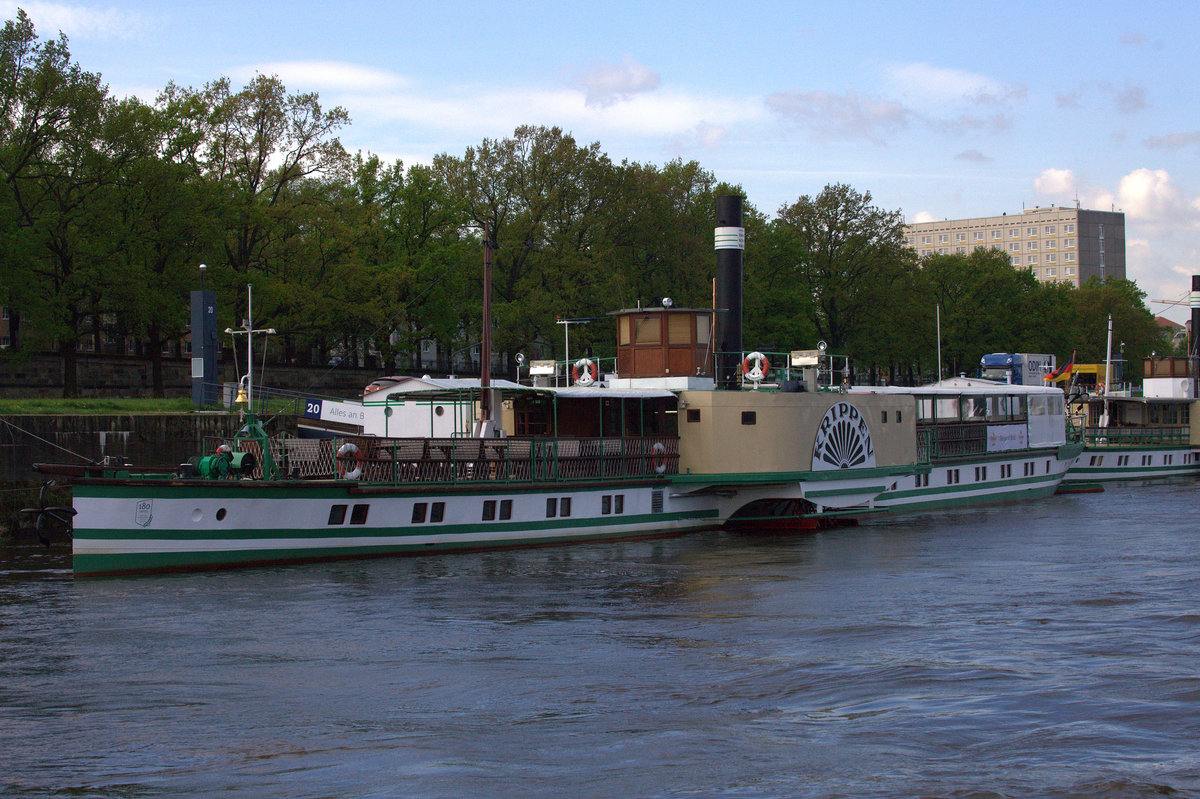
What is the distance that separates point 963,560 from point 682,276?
40.5 meters

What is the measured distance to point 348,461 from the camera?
24.0 m

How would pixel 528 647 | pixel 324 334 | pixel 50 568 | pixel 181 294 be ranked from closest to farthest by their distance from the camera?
pixel 528 647 → pixel 50 568 → pixel 181 294 → pixel 324 334

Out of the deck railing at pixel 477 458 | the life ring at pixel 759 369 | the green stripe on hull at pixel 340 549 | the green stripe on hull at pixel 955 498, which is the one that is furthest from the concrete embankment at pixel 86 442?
the green stripe on hull at pixel 955 498

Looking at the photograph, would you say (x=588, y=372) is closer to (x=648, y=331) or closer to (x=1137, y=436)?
(x=648, y=331)

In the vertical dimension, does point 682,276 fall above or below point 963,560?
above

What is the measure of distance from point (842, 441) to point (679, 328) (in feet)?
18.3

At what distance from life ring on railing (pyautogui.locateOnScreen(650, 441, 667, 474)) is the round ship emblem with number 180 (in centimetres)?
437

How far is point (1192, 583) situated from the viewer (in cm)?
2103

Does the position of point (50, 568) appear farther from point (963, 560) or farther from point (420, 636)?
point (963, 560)

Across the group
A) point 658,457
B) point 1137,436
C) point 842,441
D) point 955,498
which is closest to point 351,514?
point 658,457

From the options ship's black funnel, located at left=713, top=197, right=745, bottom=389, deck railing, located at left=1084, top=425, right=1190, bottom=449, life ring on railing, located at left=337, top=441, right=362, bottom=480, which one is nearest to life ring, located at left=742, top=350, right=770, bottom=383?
ship's black funnel, located at left=713, top=197, right=745, bottom=389

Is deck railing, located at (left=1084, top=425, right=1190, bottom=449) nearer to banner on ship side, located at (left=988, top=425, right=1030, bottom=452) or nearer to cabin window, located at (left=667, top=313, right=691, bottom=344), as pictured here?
banner on ship side, located at (left=988, top=425, right=1030, bottom=452)

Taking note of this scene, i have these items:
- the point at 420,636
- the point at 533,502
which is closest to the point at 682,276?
the point at 533,502

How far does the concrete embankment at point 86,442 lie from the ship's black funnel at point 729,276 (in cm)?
1469
